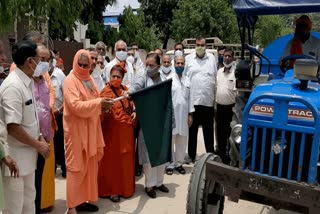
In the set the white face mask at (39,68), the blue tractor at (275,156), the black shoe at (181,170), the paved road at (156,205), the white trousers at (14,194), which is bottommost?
the paved road at (156,205)

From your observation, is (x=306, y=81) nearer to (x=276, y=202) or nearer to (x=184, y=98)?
(x=276, y=202)

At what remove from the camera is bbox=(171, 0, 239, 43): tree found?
27.5 meters

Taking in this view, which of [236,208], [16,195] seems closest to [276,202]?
[236,208]

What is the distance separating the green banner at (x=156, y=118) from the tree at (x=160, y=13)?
89.9 ft

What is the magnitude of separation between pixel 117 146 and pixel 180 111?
4.51 ft

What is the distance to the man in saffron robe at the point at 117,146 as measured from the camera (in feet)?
15.1

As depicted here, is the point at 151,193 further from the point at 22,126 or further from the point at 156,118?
the point at 22,126

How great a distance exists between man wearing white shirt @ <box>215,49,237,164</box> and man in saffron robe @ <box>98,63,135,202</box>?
6.47ft

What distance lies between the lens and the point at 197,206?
327 centimetres

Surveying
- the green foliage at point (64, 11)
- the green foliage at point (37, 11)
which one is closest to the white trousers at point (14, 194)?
the green foliage at point (37, 11)

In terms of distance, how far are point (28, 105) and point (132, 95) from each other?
141 cm

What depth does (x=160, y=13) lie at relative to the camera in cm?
3222

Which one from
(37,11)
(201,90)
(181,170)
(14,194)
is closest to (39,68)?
(14,194)

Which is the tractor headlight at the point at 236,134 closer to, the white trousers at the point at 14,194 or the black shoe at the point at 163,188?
the white trousers at the point at 14,194
